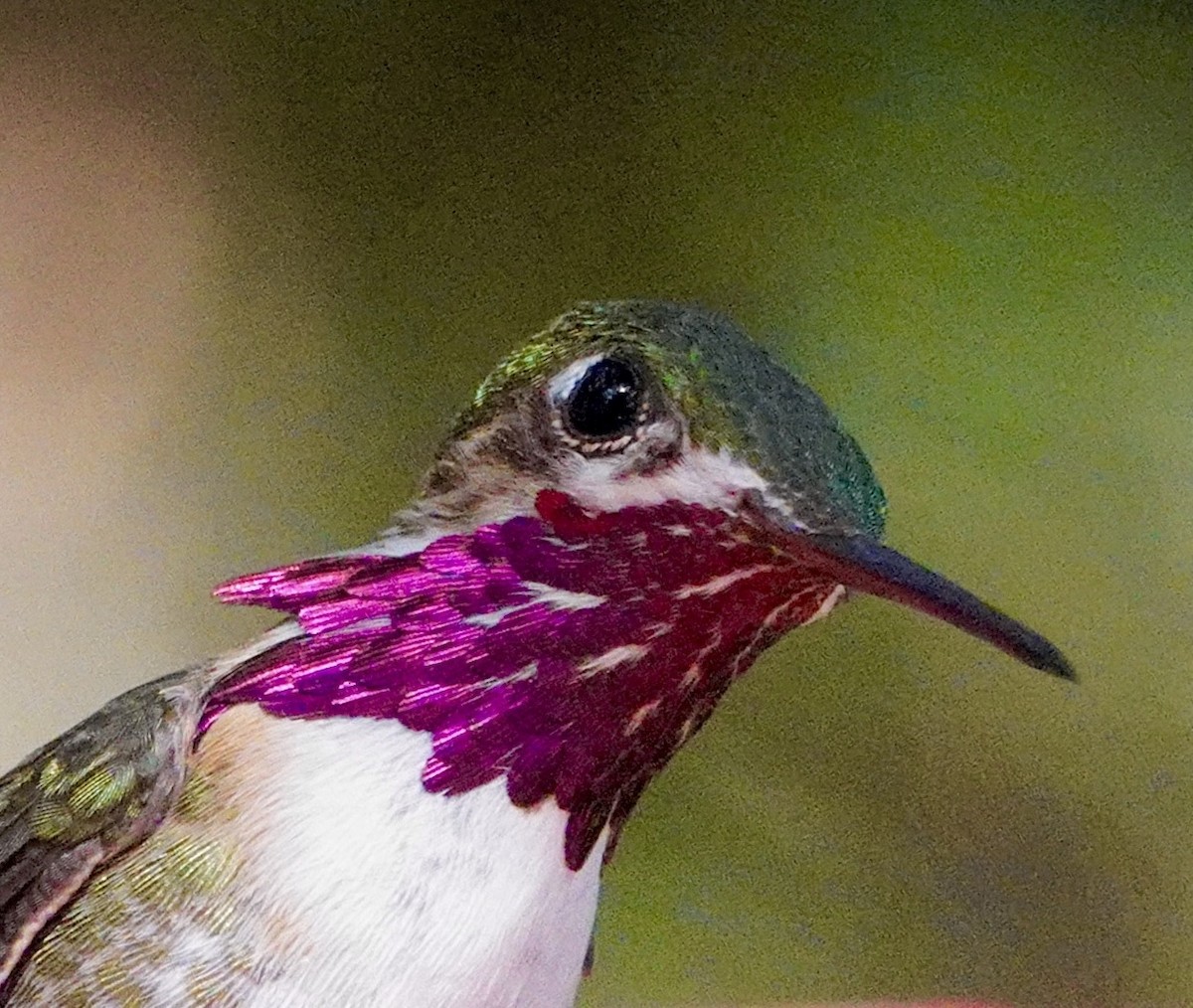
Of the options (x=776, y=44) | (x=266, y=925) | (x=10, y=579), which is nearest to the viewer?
(x=266, y=925)

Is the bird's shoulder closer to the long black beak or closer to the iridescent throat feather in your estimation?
A: the iridescent throat feather

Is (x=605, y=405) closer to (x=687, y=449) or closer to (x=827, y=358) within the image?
(x=687, y=449)

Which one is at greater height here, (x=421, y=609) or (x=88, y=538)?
(x=88, y=538)

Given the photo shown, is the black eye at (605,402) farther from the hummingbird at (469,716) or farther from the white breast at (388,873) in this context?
the white breast at (388,873)

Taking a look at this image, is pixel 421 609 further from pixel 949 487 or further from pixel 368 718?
pixel 949 487

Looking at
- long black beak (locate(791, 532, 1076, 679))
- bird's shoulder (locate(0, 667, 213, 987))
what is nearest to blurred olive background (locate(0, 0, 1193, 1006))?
bird's shoulder (locate(0, 667, 213, 987))

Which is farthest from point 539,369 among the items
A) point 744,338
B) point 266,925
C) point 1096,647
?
point 1096,647

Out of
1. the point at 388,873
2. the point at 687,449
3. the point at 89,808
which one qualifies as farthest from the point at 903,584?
the point at 89,808

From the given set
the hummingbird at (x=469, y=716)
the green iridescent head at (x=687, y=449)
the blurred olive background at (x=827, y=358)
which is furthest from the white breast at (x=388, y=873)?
the blurred olive background at (x=827, y=358)
